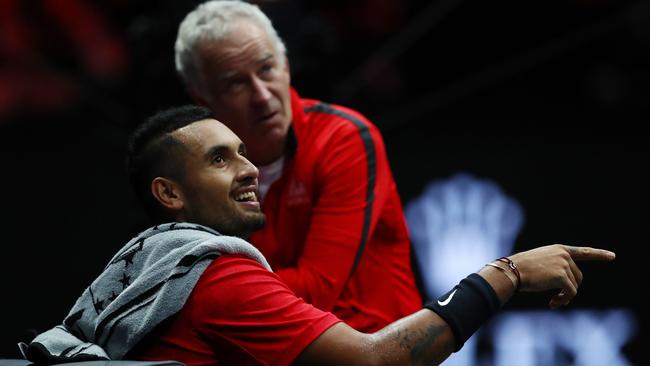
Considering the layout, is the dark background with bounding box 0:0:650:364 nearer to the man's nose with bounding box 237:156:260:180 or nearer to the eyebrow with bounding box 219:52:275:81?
the eyebrow with bounding box 219:52:275:81

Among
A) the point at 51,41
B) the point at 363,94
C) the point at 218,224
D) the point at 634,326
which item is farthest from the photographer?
the point at 51,41

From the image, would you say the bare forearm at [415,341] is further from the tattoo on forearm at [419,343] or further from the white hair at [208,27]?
the white hair at [208,27]

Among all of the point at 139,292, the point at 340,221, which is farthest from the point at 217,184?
the point at 340,221

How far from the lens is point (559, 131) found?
165 inches

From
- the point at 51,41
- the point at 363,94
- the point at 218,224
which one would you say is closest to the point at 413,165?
the point at 363,94

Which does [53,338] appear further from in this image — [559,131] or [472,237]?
[559,131]

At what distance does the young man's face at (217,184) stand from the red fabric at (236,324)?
0.19 meters

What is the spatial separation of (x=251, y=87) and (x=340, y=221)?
17.0 inches

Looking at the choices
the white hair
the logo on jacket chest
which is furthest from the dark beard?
the white hair

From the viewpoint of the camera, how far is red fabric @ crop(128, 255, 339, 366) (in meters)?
1.84

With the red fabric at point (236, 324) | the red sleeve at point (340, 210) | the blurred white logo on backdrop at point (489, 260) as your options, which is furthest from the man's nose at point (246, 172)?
the blurred white logo on backdrop at point (489, 260)

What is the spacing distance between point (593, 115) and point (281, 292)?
2.65 m

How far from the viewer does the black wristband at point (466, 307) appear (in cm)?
188

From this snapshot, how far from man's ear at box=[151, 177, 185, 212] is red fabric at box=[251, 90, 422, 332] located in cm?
45
